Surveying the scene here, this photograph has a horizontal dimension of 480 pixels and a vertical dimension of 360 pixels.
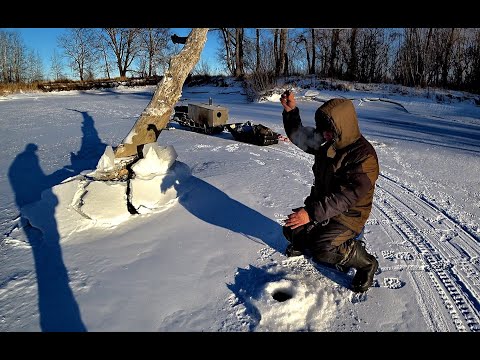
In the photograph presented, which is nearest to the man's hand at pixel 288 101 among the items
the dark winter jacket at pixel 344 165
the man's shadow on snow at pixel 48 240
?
the dark winter jacket at pixel 344 165

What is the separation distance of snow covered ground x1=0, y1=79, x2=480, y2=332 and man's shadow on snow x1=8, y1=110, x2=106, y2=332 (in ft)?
0.04

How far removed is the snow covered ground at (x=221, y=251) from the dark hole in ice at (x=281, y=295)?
A: 2 centimetres

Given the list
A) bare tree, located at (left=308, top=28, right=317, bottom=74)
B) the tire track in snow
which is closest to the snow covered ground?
the tire track in snow

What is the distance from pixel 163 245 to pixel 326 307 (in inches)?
64.6

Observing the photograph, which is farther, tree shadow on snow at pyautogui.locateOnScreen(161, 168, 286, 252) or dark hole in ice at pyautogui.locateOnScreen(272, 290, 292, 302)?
tree shadow on snow at pyautogui.locateOnScreen(161, 168, 286, 252)

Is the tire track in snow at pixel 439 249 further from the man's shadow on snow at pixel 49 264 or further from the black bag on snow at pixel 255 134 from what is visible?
the black bag on snow at pixel 255 134

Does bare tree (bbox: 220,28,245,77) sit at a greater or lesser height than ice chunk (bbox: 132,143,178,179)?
greater

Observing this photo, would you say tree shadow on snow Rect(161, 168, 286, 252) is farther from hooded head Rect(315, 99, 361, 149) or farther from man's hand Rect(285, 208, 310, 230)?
hooded head Rect(315, 99, 361, 149)

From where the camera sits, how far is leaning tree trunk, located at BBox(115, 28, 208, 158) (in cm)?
484

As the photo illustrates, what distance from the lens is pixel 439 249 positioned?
3.18 meters

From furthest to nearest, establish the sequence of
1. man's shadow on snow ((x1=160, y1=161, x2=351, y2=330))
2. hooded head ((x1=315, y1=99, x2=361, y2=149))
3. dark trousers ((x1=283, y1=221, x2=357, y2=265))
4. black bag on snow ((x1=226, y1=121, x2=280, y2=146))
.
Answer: black bag on snow ((x1=226, y1=121, x2=280, y2=146)) → man's shadow on snow ((x1=160, y1=161, x2=351, y2=330)) → dark trousers ((x1=283, y1=221, x2=357, y2=265)) → hooded head ((x1=315, y1=99, x2=361, y2=149))

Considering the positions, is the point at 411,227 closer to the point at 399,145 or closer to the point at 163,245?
→ the point at 163,245
